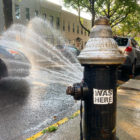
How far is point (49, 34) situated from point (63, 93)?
87.2 ft

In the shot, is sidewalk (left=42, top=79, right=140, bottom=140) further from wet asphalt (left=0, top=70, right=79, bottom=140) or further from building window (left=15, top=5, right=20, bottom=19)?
building window (left=15, top=5, right=20, bottom=19)

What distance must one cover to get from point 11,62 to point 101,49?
13.9ft

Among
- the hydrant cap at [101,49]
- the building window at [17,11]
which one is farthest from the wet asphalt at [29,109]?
the building window at [17,11]

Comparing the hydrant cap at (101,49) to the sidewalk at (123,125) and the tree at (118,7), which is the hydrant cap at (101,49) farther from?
the tree at (118,7)

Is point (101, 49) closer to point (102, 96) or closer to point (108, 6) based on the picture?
point (102, 96)

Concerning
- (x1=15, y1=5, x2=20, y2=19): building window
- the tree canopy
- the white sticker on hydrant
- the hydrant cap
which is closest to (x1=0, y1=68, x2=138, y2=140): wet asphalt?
the white sticker on hydrant

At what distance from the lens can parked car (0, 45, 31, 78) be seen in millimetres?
5414

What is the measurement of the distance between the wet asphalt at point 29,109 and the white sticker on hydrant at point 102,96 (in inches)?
58.8

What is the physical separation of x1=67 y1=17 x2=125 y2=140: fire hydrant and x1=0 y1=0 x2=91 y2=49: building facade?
20.7 m

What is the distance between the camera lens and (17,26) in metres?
27.7

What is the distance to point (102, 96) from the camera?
174 centimetres

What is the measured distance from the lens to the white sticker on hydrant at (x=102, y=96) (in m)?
1.74

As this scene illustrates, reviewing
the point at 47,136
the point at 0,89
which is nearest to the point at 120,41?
the point at 0,89

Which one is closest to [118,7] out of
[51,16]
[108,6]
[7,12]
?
[108,6]
